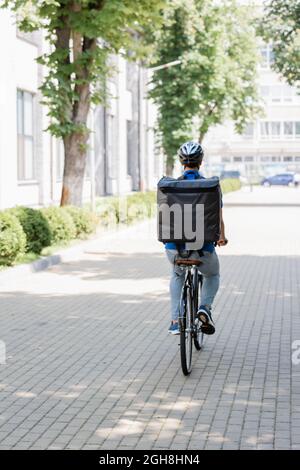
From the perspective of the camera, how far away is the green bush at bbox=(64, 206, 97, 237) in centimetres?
2052

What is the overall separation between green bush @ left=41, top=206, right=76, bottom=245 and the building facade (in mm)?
79931

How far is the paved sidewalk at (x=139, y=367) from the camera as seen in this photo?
19.7 feet

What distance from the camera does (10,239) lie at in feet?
48.7

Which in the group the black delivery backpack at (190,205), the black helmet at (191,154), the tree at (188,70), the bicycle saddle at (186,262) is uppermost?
the tree at (188,70)

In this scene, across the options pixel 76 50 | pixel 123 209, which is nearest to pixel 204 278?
pixel 76 50

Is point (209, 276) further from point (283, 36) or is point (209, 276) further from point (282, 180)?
point (282, 180)

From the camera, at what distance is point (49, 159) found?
3434cm

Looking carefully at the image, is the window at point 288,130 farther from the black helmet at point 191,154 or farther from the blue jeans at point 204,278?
the black helmet at point 191,154

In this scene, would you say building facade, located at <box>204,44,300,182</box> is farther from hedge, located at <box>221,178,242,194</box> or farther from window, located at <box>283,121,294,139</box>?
hedge, located at <box>221,178,242,194</box>

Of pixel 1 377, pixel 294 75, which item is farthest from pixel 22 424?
pixel 294 75

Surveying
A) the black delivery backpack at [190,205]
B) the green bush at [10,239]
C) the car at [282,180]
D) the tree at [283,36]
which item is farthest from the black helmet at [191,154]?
the car at [282,180]

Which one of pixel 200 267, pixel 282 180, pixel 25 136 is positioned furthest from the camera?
pixel 282 180

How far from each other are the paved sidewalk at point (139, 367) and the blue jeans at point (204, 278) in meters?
0.57

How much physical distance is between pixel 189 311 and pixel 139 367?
0.67 meters
